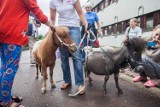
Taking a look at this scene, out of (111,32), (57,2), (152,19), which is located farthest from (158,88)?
(111,32)

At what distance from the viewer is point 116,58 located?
4805 millimetres

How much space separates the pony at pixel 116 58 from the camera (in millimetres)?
4523

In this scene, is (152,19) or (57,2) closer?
(57,2)

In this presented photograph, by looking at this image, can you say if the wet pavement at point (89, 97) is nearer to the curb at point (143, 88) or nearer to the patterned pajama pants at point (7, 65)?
the curb at point (143, 88)

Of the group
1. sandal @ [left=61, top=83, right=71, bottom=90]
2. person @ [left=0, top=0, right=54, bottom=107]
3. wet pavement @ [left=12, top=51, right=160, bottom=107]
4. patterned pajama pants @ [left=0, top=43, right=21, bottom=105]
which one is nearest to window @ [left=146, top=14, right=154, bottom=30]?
wet pavement @ [left=12, top=51, right=160, bottom=107]

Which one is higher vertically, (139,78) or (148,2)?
(148,2)

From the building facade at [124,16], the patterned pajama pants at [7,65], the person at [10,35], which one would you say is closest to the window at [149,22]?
the building facade at [124,16]

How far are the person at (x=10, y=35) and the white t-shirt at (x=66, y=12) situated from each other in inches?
52.1

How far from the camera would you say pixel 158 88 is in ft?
16.7

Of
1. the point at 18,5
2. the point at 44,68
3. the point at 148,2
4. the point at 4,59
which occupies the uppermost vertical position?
the point at 148,2

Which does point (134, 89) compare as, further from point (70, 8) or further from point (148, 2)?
point (148, 2)

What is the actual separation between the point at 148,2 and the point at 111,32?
11.6 m

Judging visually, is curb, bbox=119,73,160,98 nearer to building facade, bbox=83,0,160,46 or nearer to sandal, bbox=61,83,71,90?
sandal, bbox=61,83,71,90

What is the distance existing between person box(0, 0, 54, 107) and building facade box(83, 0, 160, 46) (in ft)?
43.4
